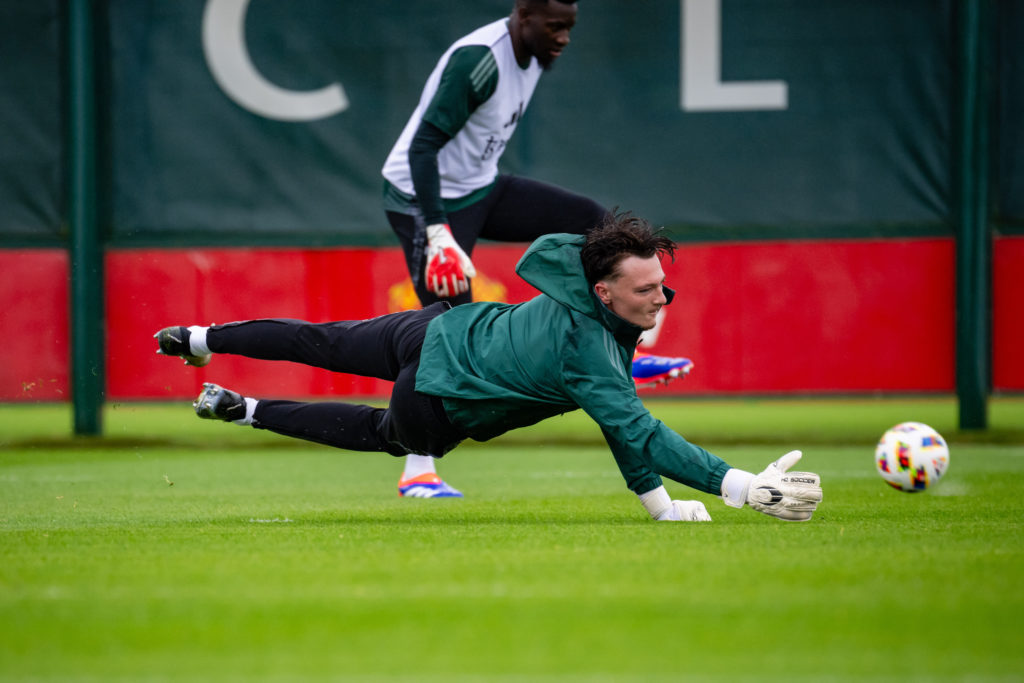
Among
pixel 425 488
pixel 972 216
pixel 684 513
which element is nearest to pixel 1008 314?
pixel 972 216

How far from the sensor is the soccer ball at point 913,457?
512cm

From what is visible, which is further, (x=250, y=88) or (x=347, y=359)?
(x=250, y=88)

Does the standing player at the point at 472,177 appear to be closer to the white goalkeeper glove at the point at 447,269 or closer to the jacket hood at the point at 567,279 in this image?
the white goalkeeper glove at the point at 447,269

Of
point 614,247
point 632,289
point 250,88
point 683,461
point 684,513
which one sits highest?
point 250,88

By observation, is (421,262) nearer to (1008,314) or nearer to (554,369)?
(554,369)

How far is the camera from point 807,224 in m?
9.56

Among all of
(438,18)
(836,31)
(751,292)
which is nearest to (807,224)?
(751,292)

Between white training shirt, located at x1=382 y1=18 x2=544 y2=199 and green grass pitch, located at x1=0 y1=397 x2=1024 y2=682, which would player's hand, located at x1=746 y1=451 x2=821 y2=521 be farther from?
white training shirt, located at x1=382 y1=18 x2=544 y2=199

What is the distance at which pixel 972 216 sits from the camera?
8.94 metres

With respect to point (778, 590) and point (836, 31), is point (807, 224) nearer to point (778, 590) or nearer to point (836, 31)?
point (836, 31)

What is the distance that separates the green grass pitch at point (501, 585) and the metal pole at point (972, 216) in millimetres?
2722

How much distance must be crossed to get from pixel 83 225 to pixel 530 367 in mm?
5883

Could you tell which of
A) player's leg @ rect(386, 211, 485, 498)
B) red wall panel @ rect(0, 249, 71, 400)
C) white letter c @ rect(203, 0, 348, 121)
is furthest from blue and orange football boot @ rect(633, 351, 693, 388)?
red wall panel @ rect(0, 249, 71, 400)

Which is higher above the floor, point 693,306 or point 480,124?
point 480,124
